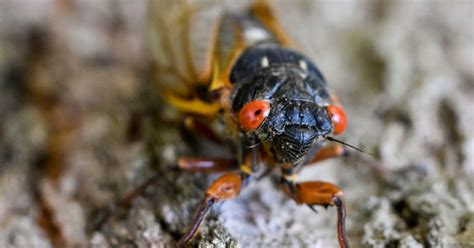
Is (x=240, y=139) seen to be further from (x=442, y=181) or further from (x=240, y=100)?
(x=442, y=181)

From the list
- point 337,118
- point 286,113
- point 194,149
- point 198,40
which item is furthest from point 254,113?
point 198,40

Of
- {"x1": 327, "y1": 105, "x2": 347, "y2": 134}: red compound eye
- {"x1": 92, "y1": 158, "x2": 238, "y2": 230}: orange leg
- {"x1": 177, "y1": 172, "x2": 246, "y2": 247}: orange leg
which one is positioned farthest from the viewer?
{"x1": 92, "y1": 158, "x2": 238, "y2": 230}: orange leg

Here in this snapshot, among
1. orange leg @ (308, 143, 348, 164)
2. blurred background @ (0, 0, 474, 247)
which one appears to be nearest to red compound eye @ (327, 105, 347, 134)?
orange leg @ (308, 143, 348, 164)

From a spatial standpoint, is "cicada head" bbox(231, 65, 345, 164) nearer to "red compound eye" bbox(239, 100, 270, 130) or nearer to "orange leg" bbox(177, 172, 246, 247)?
"red compound eye" bbox(239, 100, 270, 130)

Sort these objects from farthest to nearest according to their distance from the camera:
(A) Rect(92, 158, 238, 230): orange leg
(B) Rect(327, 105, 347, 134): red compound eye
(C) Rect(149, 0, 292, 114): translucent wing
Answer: (C) Rect(149, 0, 292, 114): translucent wing < (A) Rect(92, 158, 238, 230): orange leg < (B) Rect(327, 105, 347, 134): red compound eye

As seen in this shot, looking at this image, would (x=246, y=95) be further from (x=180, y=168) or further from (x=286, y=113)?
(x=180, y=168)

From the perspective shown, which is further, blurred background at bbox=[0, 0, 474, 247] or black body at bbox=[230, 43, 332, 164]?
blurred background at bbox=[0, 0, 474, 247]

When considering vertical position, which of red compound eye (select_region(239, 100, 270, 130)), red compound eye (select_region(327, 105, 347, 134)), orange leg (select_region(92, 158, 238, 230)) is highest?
red compound eye (select_region(239, 100, 270, 130))

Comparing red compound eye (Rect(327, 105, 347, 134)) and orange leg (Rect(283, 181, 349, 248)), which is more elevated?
red compound eye (Rect(327, 105, 347, 134))

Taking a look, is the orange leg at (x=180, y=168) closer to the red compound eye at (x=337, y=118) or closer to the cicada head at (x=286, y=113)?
the cicada head at (x=286, y=113)
